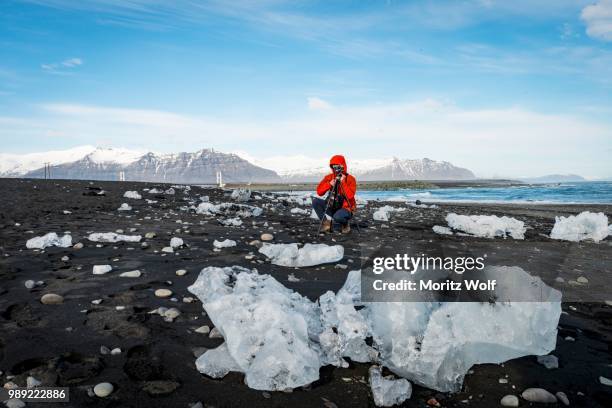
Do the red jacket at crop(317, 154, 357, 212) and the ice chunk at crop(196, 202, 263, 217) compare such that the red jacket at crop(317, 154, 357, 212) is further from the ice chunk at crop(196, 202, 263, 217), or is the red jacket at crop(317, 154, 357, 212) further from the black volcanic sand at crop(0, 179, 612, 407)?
the ice chunk at crop(196, 202, 263, 217)

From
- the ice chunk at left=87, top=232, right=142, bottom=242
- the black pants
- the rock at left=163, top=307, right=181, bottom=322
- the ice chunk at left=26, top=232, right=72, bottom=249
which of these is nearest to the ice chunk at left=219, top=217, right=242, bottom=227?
the black pants

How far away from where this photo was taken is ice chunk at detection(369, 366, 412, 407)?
2.57 m

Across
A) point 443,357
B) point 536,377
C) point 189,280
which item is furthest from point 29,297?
point 536,377

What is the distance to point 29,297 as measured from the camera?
14.0 feet

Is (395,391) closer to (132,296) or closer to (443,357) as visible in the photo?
(443,357)

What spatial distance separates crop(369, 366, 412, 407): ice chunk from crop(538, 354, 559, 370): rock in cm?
133

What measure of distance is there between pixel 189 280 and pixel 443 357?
3.61m

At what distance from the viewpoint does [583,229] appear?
1027 centimetres

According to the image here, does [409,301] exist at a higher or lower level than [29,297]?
higher

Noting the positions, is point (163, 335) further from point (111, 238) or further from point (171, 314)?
point (111, 238)

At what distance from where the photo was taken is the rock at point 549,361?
3.10 m

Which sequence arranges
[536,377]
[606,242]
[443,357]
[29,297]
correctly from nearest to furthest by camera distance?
1. [443,357]
2. [536,377]
3. [29,297]
4. [606,242]

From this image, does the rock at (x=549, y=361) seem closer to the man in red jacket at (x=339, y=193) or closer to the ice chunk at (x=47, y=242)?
the man in red jacket at (x=339, y=193)

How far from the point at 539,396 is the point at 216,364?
2.41 meters
